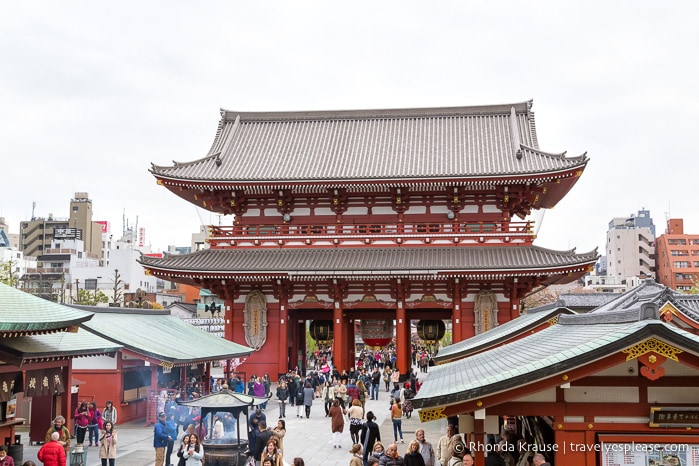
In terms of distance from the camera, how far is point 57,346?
20.0 meters

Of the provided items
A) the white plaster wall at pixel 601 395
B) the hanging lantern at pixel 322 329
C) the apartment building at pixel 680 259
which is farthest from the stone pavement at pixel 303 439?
the apartment building at pixel 680 259

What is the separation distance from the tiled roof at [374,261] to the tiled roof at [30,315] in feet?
60.6

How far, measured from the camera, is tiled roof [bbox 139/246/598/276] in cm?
3609

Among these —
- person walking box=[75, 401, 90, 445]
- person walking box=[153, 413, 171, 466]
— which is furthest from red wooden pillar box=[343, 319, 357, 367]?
person walking box=[153, 413, 171, 466]

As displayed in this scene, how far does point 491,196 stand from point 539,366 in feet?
101

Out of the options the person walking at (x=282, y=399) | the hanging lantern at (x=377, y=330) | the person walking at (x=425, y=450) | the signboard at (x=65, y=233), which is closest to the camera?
the person walking at (x=425, y=450)

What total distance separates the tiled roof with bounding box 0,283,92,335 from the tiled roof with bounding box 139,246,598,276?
18.5 metres

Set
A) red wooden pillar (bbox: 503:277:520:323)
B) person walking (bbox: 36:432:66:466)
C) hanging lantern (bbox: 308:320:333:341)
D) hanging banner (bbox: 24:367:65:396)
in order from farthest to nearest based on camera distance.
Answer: hanging lantern (bbox: 308:320:333:341)
red wooden pillar (bbox: 503:277:520:323)
hanging banner (bbox: 24:367:65:396)
person walking (bbox: 36:432:66:466)

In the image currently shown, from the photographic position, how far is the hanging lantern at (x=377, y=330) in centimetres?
4144

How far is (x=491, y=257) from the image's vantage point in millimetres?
37406

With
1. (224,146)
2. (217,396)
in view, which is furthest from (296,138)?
(217,396)

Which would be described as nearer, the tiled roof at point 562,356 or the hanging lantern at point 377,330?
the tiled roof at point 562,356

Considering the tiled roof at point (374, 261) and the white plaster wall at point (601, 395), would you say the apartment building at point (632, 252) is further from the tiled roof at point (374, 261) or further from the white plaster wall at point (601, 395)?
the white plaster wall at point (601, 395)

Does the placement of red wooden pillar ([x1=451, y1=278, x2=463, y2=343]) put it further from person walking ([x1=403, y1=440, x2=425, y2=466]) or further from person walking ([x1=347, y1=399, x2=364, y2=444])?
person walking ([x1=403, y1=440, x2=425, y2=466])
